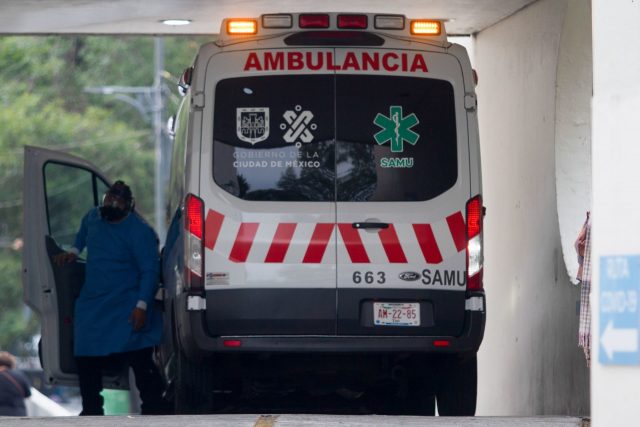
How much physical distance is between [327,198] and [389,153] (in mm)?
447

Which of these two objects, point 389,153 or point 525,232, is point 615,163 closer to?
point 389,153

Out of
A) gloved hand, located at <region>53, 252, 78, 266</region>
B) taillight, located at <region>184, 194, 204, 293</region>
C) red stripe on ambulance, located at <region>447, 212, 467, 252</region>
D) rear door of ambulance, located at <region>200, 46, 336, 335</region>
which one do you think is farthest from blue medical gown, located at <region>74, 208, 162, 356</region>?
red stripe on ambulance, located at <region>447, 212, 467, 252</region>

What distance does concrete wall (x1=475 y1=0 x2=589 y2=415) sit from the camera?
33.4ft

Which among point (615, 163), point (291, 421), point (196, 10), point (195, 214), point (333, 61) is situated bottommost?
point (291, 421)

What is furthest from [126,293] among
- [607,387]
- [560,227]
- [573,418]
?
[607,387]

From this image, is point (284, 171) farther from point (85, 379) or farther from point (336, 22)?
point (85, 379)

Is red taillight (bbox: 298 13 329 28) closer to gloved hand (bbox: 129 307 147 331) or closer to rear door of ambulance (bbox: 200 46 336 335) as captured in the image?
rear door of ambulance (bbox: 200 46 336 335)

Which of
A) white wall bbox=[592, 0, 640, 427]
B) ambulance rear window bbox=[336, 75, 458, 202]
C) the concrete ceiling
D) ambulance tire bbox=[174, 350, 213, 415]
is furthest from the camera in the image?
the concrete ceiling

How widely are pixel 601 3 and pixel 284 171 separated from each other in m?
3.63

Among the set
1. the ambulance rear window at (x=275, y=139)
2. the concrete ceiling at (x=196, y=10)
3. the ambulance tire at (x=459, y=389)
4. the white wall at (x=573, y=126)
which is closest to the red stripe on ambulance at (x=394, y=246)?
the ambulance rear window at (x=275, y=139)

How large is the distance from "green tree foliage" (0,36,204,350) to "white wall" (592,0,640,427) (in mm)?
27661

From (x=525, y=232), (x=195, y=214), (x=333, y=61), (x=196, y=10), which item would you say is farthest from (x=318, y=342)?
(x=196, y=10)

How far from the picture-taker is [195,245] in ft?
28.7

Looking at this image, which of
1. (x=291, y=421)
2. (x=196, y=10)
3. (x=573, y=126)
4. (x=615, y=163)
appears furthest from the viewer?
(x=196, y=10)
